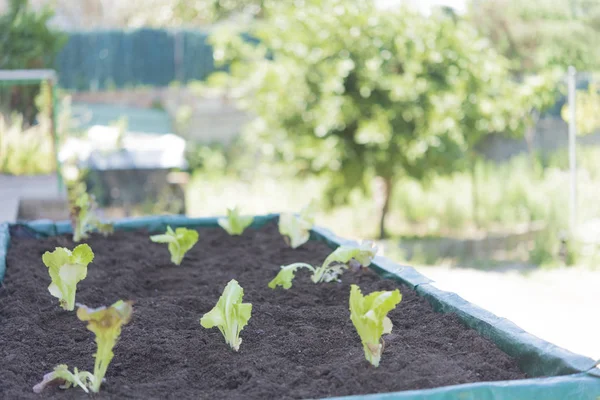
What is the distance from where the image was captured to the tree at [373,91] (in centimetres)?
739

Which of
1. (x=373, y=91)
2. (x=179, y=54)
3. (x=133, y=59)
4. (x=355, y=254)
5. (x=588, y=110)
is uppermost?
(x=179, y=54)

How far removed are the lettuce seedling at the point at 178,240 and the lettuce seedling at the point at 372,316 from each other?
4.65 ft

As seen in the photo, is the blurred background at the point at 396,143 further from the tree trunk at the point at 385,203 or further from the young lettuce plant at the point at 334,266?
the young lettuce plant at the point at 334,266

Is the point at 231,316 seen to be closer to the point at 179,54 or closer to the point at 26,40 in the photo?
the point at 26,40

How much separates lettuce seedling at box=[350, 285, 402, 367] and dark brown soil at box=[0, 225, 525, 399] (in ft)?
0.15

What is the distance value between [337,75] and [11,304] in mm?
5432

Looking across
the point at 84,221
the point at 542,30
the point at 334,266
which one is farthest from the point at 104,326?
the point at 542,30

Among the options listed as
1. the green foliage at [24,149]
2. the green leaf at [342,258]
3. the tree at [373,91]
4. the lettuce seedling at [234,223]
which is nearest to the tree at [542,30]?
the tree at [373,91]

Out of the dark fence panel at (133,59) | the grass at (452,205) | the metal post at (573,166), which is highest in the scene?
the dark fence panel at (133,59)

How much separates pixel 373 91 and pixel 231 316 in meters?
5.97

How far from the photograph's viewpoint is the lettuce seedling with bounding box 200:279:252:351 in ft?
6.32

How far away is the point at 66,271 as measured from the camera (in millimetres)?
2266

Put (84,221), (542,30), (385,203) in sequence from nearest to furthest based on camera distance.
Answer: (84,221)
(385,203)
(542,30)

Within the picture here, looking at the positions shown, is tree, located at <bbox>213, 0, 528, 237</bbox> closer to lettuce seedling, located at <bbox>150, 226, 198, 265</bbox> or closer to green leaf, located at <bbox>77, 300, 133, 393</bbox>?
lettuce seedling, located at <bbox>150, 226, 198, 265</bbox>
